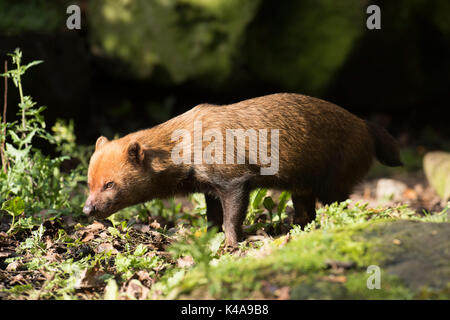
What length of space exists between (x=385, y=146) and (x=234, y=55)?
197 inches

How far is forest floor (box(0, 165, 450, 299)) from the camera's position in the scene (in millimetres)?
3559

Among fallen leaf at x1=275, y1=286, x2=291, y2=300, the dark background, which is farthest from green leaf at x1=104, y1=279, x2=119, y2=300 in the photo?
the dark background

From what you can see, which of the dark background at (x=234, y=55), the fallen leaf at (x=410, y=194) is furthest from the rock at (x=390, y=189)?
the dark background at (x=234, y=55)

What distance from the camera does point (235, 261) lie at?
14.6ft

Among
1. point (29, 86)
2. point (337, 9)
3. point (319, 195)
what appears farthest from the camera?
point (337, 9)

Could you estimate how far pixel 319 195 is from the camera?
6094 mm

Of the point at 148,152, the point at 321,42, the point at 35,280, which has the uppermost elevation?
the point at 321,42

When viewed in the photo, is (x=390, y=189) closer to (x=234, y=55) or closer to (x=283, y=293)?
(x=234, y=55)

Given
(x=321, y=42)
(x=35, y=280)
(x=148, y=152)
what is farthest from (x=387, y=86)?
(x=35, y=280)

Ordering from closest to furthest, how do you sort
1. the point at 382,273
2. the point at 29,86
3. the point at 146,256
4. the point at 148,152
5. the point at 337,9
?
1. the point at 382,273
2. the point at 146,256
3. the point at 148,152
4. the point at 29,86
5. the point at 337,9

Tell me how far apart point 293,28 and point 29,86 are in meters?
5.28

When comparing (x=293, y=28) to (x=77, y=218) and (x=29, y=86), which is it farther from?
(x=77, y=218)

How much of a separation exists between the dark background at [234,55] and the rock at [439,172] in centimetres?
293
